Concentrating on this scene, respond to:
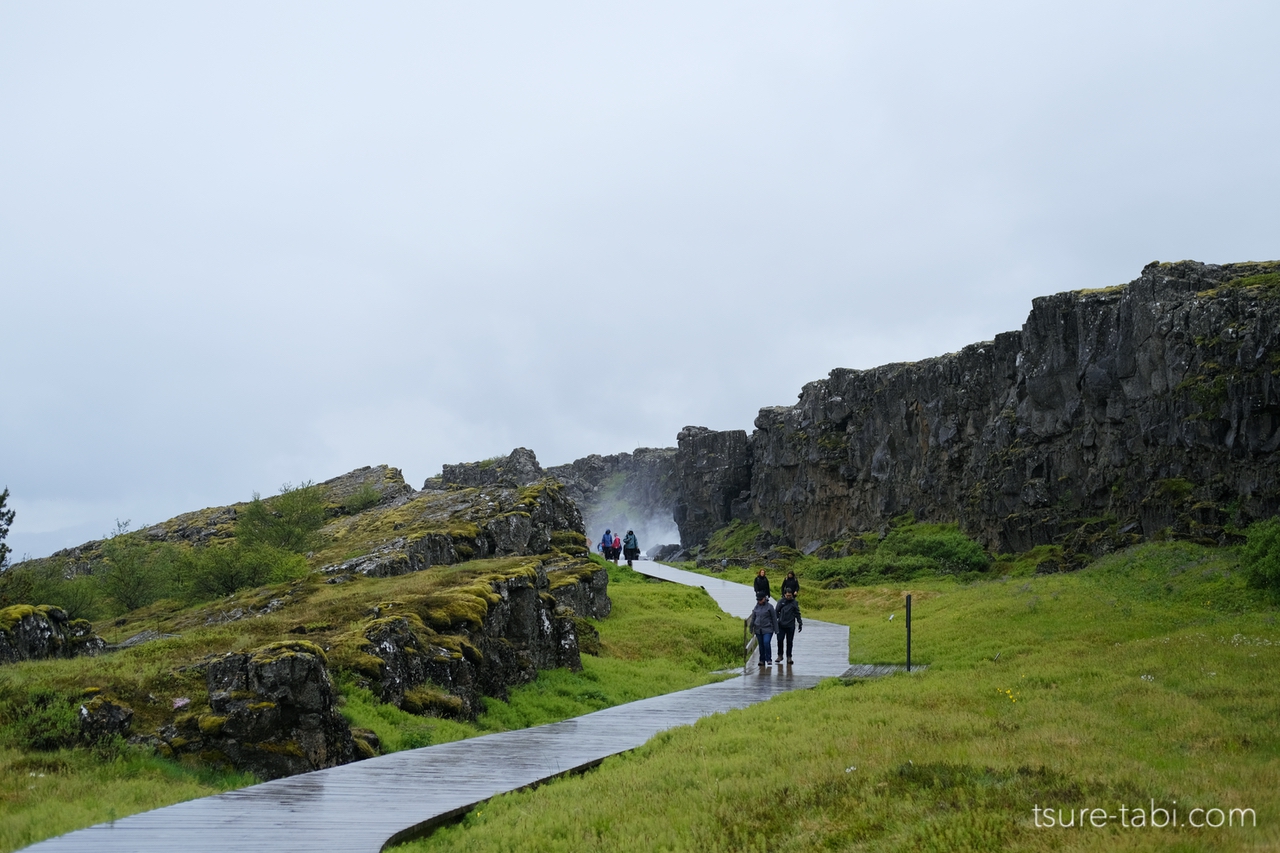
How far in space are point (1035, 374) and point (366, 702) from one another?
205ft

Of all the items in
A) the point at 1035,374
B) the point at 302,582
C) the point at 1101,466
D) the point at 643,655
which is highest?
the point at 1035,374

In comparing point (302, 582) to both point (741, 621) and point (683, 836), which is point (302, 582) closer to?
point (741, 621)

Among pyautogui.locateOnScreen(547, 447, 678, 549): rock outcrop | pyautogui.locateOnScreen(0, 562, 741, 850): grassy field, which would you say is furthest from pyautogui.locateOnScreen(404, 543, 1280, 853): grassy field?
pyautogui.locateOnScreen(547, 447, 678, 549): rock outcrop

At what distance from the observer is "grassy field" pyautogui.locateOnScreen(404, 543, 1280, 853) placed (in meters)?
8.40

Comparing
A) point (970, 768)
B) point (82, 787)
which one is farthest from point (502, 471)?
point (970, 768)

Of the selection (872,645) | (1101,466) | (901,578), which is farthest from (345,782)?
(1101,466)

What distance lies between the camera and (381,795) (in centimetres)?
1195

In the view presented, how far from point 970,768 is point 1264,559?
858 inches

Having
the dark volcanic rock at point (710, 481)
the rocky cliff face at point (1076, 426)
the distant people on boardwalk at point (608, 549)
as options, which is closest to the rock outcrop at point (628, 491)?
the dark volcanic rock at point (710, 481)

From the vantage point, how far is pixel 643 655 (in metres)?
33.3

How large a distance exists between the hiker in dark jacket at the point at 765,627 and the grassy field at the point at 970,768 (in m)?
4.74

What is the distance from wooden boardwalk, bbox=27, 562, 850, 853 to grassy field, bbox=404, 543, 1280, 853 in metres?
0.68

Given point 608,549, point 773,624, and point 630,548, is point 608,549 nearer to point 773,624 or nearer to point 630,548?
point 630,548

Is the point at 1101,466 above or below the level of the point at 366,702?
above
